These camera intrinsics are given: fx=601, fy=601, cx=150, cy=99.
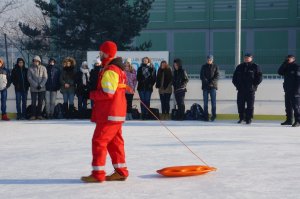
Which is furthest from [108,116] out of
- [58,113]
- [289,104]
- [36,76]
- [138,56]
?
[138,56]

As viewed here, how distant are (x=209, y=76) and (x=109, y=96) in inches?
354

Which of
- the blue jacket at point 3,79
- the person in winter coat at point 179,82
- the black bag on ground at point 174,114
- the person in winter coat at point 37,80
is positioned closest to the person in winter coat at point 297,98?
the person in winter coat at point 179,82

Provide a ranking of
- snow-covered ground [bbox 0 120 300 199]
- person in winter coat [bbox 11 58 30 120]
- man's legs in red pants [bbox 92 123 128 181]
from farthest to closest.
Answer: person in winter coat [bbox 11 58 30 120]
man's legs in red pants [bbox 92 123 128 181]
snow-covered ground [bbox 0 120 300 199]

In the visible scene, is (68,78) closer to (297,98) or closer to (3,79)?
(3,79)

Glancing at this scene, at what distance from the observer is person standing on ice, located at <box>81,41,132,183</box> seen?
6.65m

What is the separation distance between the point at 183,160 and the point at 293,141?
318cm

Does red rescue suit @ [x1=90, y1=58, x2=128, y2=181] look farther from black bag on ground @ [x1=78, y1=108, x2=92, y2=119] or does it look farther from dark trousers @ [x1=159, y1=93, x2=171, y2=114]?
black bag on ground @ [x1=78, y1=108, x2=92, y2=119]

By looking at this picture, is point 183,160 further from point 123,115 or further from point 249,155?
point 123,115

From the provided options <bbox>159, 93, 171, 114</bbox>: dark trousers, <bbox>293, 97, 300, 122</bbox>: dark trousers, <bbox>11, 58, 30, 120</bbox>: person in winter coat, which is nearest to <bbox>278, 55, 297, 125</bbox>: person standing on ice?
<bbox>293, 97, 300, 122</bbox>: dark trousers

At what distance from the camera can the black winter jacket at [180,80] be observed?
15.8m

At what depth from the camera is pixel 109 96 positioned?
21.9ft

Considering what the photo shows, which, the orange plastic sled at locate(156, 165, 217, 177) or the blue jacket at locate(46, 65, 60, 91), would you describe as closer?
the orange plastic sled at locate(156, 165, 217, 177)

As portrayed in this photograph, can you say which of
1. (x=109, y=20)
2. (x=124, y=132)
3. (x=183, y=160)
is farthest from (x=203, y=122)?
(x=109, y=20)

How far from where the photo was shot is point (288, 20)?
41.1 meters
